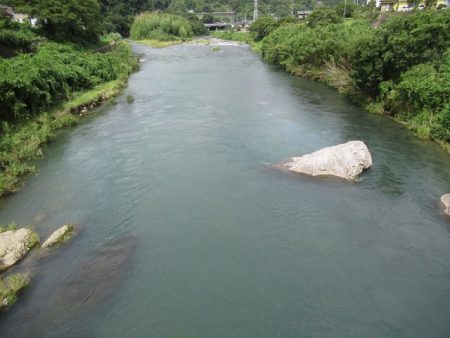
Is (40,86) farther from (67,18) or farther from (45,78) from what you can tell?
(67,18)

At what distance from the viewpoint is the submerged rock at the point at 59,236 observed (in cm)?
1171

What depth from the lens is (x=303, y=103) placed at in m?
28.1

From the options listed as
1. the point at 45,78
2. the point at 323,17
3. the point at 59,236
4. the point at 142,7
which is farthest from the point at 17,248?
the point at 142,7

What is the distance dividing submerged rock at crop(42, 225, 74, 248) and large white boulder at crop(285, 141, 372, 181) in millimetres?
9476

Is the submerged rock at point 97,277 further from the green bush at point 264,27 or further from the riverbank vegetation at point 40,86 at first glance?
the green bush at point 264,27

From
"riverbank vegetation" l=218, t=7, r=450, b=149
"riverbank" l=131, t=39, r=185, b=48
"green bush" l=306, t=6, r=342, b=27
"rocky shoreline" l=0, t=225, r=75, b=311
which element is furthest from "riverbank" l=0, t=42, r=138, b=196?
"riverbank" l=131, t=39, r=185, b=48

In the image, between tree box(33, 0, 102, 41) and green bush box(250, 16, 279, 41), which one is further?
green bush box(250, 16, 279, 41)

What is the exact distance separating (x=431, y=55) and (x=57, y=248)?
22522 millimetres

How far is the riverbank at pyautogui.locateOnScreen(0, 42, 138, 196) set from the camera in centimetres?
1598

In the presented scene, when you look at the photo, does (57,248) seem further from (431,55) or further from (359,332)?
(431,55)

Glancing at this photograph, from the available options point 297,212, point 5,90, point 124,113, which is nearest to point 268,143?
point 297,212

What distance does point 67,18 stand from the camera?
40750mm

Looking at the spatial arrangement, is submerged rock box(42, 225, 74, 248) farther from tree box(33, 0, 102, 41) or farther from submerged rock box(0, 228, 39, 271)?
tree box(33, 0, 102, 41)

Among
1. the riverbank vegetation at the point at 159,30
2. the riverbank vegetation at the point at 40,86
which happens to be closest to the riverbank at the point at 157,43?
the riverbank vegetation at the point at 159,30
